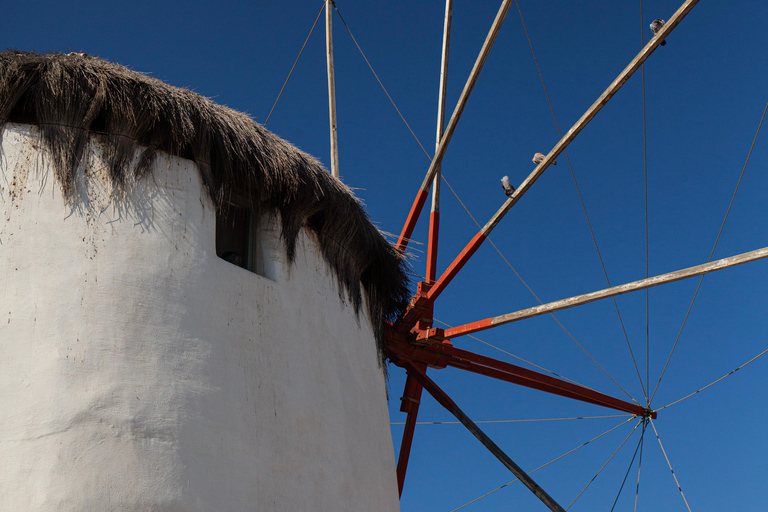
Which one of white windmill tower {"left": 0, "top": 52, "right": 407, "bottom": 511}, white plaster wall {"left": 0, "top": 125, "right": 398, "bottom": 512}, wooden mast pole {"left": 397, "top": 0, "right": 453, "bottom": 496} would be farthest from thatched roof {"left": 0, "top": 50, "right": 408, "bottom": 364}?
wooden mast pole {"left": 397, "top": 0, "right": 453, "bottom": 496}

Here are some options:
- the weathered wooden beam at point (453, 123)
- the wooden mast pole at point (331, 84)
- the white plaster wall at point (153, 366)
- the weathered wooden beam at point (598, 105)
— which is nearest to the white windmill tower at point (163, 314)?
the white plaster wall at point (153, 366)

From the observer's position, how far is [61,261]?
683 cm

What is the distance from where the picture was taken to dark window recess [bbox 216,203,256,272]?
8.19m

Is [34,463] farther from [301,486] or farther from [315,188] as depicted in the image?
[315,188]

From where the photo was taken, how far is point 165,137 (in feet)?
25.5

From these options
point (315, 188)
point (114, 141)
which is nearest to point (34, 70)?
point (114, 141)

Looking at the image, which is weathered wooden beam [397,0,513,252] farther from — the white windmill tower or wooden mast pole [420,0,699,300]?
the white windmill tower

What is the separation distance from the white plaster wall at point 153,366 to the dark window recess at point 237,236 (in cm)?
21

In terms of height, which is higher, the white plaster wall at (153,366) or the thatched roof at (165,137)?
the thatched roof at (165,137)

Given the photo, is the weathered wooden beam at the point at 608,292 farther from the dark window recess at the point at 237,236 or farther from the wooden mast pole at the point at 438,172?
the dark window recess at the point at 237,236

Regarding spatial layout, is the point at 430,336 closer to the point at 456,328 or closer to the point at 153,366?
the point at 456,328

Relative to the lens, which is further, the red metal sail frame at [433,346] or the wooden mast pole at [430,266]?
the wooden mast pole at [430,266]

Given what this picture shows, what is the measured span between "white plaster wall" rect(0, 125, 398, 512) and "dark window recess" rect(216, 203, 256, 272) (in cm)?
21

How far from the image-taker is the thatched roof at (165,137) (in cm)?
732
